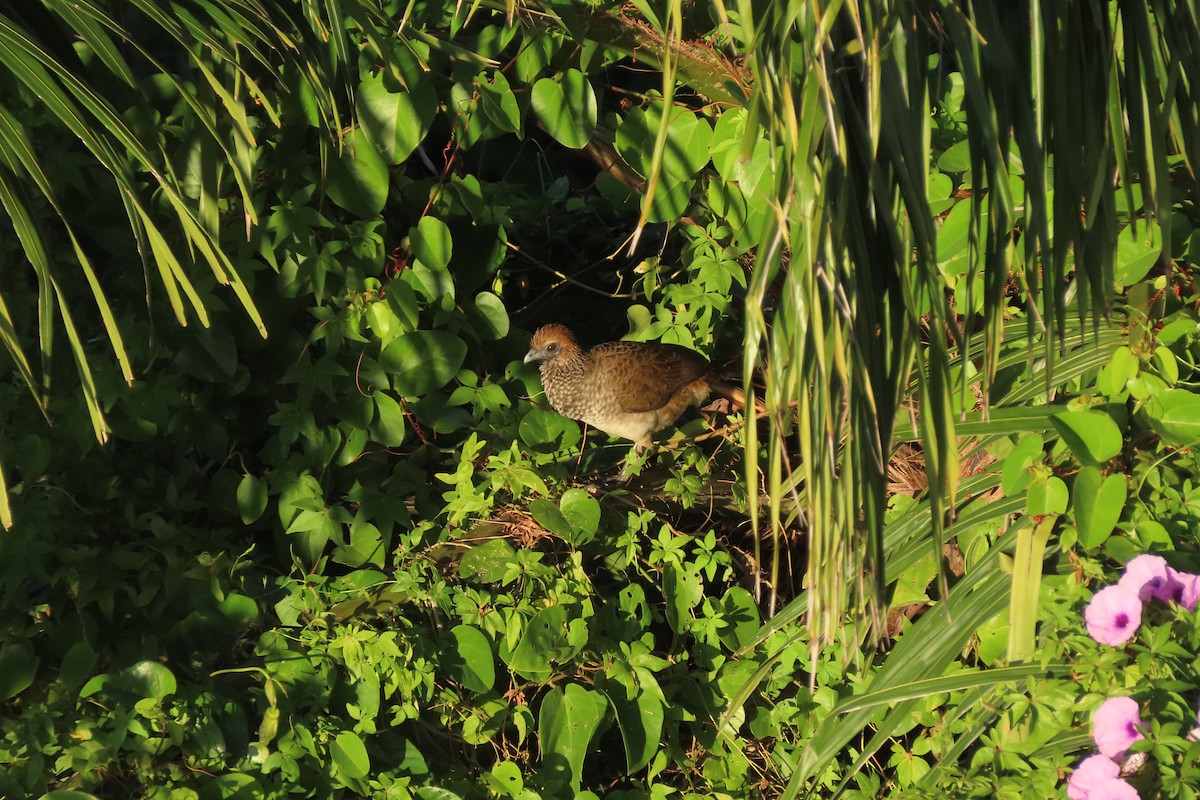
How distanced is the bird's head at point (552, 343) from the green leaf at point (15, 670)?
1881 millimetres

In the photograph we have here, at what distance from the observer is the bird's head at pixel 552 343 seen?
407cm

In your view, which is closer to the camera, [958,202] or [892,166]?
[892,166]

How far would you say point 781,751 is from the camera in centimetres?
353

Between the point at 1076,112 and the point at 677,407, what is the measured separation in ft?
7.92

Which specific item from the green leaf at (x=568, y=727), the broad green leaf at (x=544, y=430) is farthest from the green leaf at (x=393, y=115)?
the green leaf at (x=568, y=727)

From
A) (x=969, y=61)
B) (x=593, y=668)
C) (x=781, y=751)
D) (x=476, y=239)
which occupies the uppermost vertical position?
(x=969, y=61)

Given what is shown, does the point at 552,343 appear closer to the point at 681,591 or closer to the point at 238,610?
the point at 681,591

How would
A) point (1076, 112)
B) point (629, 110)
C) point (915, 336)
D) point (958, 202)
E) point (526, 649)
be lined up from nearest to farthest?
point (915, 336) → point (1076, 112) → point (958, 202) → point (526, 649) → point (629, 110)

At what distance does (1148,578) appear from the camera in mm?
2295

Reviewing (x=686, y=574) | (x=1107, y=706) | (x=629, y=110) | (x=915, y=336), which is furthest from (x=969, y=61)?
(x=686, y=574)

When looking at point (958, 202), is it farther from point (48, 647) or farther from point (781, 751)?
point (48, 647)

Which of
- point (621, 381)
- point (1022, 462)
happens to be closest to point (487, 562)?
point (621, 381)

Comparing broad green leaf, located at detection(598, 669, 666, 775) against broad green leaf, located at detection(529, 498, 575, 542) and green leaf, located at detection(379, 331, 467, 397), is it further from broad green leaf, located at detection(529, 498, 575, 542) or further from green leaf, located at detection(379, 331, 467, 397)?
green leaf, located at detection(379, 331, 467, 397)

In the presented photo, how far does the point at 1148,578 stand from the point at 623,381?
6.63 ft
